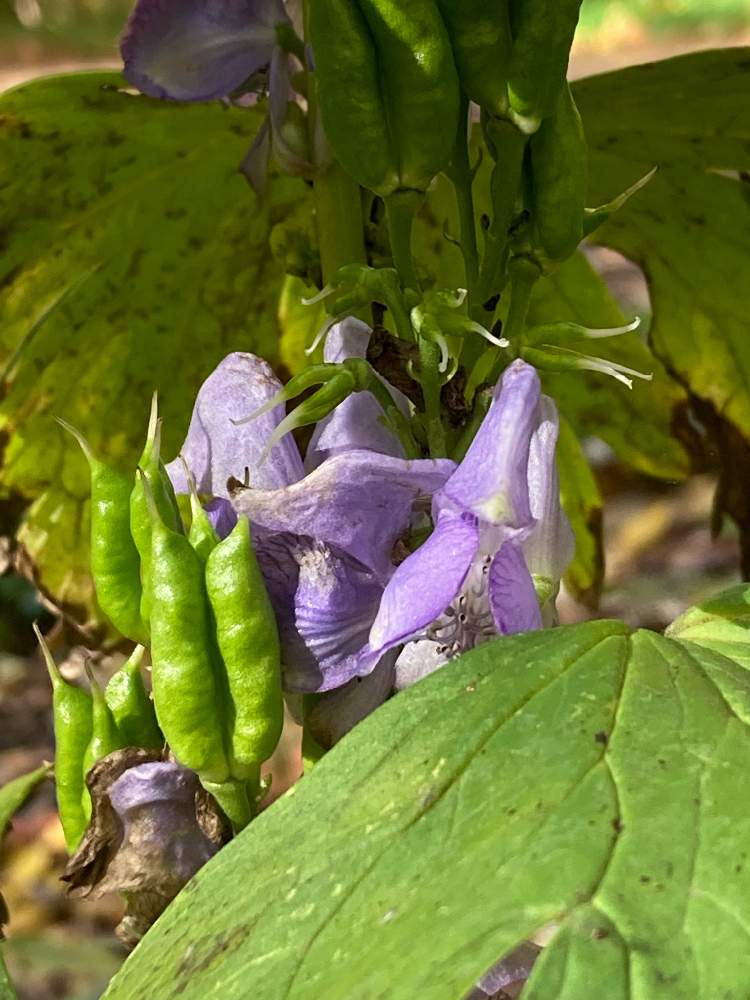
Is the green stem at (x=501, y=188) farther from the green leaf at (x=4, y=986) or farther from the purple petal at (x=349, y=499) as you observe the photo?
the green leaf at (x=4, y=986)

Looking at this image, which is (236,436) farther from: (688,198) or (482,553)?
(688,198)

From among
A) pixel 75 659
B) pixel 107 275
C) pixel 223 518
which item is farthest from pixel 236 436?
pixel 75 659

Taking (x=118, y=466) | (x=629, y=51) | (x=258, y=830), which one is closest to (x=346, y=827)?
(x=258, y=830)

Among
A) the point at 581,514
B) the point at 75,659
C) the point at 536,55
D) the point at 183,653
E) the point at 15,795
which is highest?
the point at 536,55

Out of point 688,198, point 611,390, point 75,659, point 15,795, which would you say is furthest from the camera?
point 75,659

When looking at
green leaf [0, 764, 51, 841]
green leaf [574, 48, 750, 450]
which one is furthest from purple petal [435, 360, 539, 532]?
green leaf [574, 48, 750, 450]

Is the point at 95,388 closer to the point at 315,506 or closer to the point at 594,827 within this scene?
the point at 315,506

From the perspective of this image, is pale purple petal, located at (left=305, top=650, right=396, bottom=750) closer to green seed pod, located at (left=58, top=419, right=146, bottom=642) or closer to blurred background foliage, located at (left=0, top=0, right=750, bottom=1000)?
green seed pod, located at (left=58, top=419, right=146, bottom=642)
